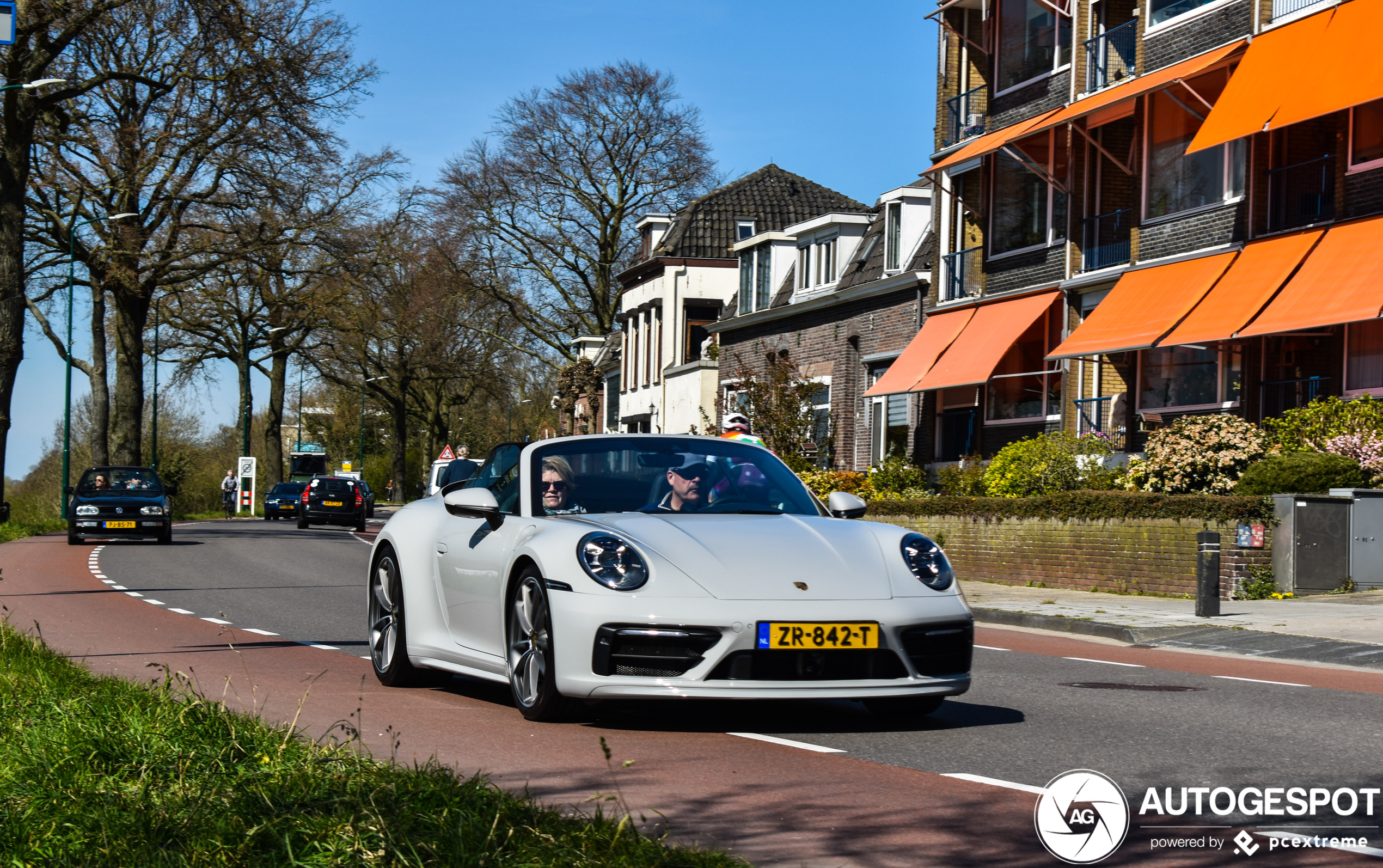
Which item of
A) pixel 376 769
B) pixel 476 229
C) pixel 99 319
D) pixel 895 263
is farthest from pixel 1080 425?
pixel 476 229

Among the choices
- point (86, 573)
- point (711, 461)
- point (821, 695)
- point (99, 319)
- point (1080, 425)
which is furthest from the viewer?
point (99, 319)

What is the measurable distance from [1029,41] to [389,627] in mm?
23628

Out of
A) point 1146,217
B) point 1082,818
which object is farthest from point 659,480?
point 1146,217

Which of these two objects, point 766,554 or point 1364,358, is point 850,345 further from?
point 766,554

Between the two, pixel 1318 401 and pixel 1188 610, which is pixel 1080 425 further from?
pixel 1188 610

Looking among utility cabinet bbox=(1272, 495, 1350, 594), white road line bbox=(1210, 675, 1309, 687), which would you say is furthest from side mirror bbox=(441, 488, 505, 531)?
utility cabinet bbox=(1272, 495, 1350, 594)

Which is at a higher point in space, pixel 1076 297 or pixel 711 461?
pixel 1076 297

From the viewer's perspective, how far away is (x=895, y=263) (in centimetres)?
3444

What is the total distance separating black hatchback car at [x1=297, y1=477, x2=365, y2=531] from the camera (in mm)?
44469

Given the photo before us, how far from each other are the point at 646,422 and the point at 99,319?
1992 cm

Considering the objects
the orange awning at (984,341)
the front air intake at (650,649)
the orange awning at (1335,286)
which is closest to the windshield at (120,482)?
the orange awning at (984,341)

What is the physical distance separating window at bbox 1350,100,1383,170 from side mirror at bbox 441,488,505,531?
1630 cm

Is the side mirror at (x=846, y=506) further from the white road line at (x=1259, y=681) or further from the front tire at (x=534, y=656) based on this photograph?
the white road line at (x=1259, y=681)

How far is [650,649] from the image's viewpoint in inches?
267
